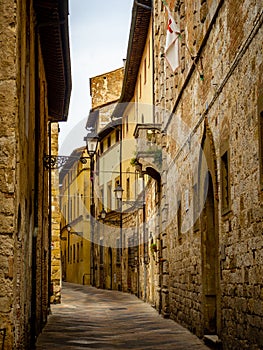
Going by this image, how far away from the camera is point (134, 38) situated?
24.9 metres

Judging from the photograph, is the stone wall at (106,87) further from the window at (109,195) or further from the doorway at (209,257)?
the doorway at (209,257)

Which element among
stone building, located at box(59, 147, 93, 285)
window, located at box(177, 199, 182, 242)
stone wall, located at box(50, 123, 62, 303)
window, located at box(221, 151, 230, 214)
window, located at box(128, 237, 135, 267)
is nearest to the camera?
window, located at box(221, 151, 230, 214)

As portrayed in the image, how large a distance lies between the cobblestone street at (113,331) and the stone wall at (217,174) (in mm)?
432

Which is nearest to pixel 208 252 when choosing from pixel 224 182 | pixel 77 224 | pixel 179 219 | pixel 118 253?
pixel 224 182

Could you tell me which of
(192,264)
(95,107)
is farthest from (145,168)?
(95,107)

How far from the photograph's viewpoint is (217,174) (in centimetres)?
1074

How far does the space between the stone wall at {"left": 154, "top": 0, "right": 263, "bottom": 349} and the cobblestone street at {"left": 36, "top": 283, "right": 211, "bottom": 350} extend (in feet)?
1.42

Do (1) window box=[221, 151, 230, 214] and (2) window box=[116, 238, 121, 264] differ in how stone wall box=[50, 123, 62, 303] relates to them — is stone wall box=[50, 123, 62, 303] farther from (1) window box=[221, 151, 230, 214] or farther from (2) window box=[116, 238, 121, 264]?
(1) window box=[221, 151, 230, 214]

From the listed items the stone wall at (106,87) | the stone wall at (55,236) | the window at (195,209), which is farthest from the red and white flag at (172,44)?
→ the stone wall at (106,87)

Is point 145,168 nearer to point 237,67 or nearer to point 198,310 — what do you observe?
point 198,310

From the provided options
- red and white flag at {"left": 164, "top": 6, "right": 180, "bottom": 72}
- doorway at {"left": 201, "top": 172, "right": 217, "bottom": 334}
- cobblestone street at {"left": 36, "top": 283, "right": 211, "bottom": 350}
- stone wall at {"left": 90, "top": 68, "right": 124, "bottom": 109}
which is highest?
stone wall at {"left": 90, "top": 68, "right": 124, "bottom": 109}

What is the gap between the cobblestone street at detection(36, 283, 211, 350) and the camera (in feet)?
39.2

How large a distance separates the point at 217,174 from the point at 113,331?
207 inches

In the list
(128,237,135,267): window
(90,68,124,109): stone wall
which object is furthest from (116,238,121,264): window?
(90,68,124,109): stone wall
